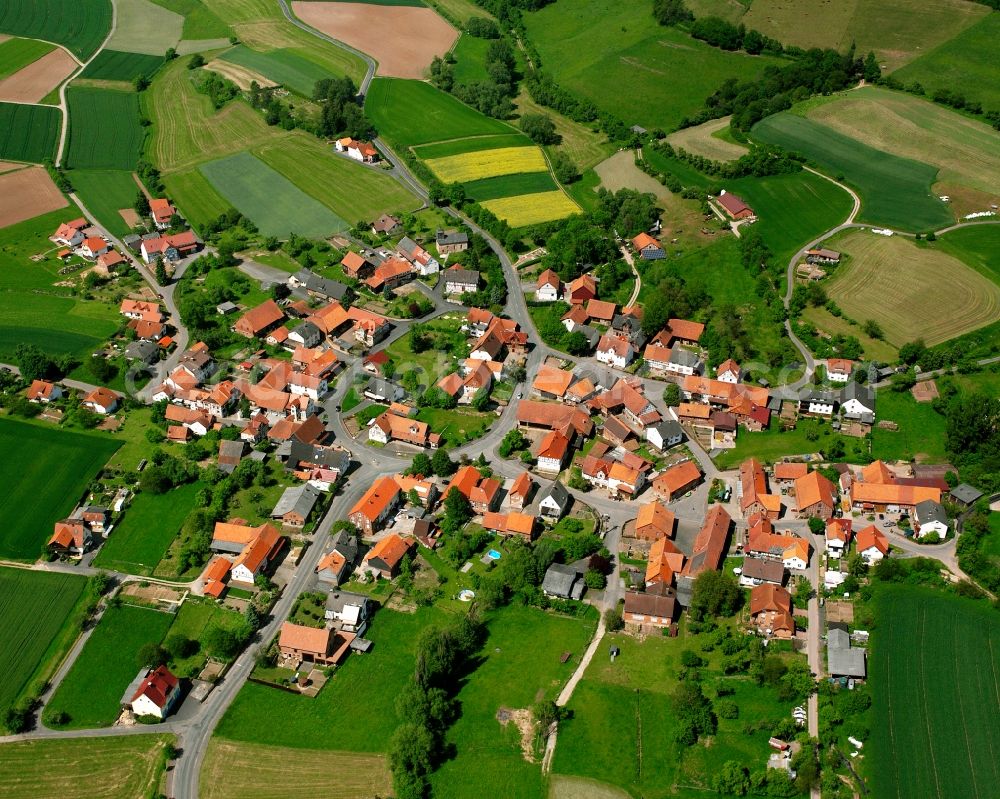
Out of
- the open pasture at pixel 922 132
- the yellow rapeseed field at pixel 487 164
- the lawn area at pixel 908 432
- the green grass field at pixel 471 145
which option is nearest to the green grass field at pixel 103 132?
the green grass field at pixel 471 145

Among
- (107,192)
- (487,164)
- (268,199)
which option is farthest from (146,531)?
(487,164)

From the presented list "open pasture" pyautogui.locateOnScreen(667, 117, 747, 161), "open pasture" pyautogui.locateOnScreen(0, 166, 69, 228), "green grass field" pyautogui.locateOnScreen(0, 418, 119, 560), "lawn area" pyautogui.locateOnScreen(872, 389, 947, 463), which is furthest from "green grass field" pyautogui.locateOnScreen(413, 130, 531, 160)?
"lawn area" pyautogui.locateOnScreen(872, 389, 947, 463)

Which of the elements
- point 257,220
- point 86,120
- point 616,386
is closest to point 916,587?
point 616,386

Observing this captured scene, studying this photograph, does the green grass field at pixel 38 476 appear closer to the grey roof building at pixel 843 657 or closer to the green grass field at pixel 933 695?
the grey roof building at pixel 843 657

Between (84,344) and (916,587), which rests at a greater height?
(916,587)

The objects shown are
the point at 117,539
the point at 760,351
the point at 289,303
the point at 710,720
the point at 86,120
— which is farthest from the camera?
the point at 86,120

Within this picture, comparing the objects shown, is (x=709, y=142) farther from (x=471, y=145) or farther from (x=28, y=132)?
(x=28, y=132)

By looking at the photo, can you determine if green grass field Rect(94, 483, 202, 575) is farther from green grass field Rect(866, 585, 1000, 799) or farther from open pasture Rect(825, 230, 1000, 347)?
open pasture Rect(825, 230, 1000, 347)

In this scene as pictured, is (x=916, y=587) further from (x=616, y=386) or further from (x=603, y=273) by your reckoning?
(x=603, y=273)
